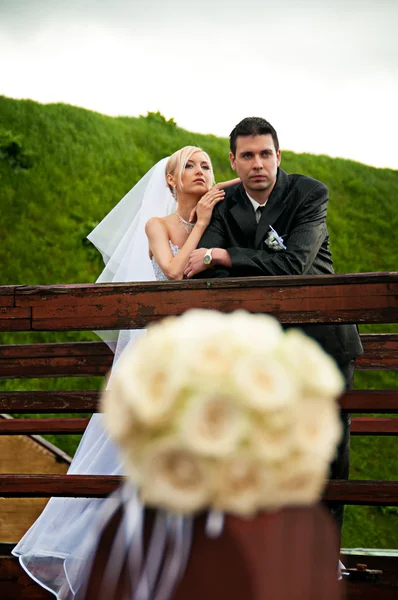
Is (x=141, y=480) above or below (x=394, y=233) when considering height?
below

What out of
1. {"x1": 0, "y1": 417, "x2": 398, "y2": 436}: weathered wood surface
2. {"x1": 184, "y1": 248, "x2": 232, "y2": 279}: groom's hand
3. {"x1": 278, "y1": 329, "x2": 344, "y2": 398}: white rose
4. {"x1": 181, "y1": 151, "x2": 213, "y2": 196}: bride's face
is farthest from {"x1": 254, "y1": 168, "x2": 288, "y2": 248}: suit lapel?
{"x1": 278, "y1": 329, "x2": 344, "y2": 398}: white rose

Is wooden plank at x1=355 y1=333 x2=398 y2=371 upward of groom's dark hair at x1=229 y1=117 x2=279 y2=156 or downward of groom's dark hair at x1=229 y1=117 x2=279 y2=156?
downward

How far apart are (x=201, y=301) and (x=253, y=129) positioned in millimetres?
1222

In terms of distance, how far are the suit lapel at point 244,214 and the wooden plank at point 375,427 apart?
1.92 m

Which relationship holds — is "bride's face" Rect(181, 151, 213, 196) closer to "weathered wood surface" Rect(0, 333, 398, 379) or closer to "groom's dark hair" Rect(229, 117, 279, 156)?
"groom's dark hair" Rect(229, 117, 279, 156)

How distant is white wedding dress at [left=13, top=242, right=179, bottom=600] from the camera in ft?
14.9

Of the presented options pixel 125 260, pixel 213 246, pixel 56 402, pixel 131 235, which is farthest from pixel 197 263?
pixel 131 235

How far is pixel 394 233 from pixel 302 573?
13605 mm

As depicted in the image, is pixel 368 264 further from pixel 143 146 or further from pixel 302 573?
pixel 302 573

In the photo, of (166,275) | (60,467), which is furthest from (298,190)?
(60,467)

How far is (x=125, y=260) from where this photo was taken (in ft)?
18.1

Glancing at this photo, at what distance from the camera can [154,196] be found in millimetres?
5609

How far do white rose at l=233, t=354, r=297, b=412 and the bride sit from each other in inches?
130

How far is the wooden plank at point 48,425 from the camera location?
5609 millimetres
